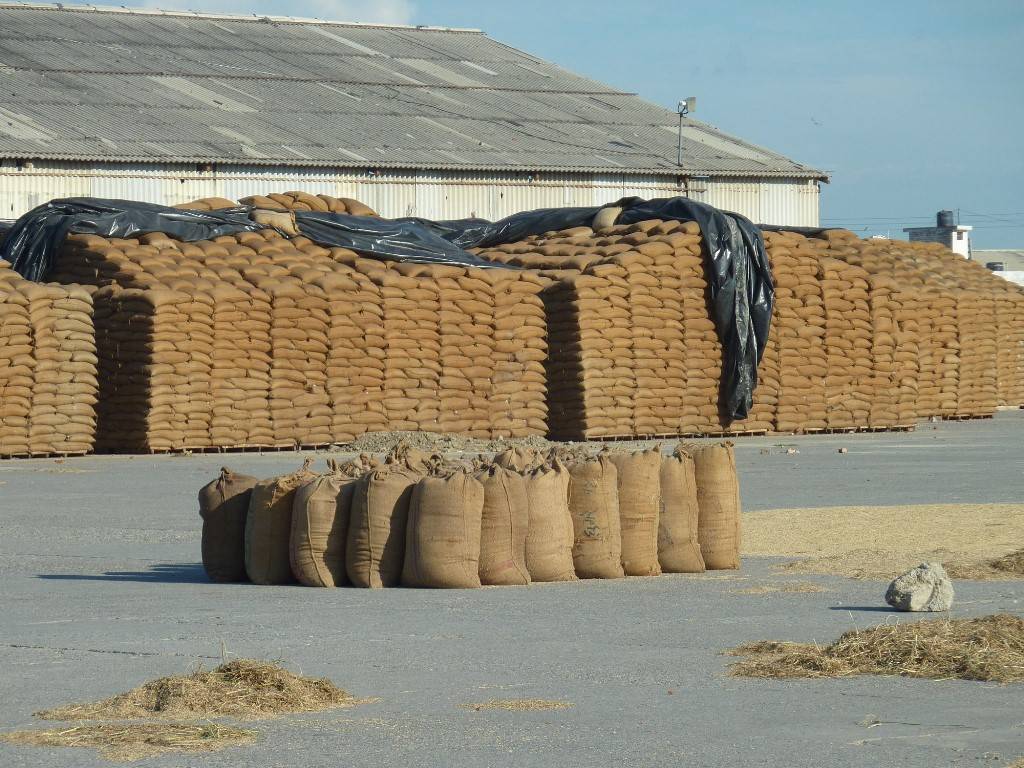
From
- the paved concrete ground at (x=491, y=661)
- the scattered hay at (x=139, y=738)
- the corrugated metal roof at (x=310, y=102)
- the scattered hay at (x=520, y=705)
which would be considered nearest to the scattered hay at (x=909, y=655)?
the paved concrete ground at (x=491, y=661)

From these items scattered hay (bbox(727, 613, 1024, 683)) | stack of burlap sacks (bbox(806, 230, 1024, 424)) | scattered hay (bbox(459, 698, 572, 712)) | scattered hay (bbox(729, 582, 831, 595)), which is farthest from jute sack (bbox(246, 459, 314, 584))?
stack of burlap sacks (bbox(806, 230, 1024, 424))

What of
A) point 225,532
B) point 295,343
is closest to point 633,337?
point 295,343

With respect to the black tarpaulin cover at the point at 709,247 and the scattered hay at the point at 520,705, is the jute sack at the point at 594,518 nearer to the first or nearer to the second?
the scattered hay at the point at 520,705

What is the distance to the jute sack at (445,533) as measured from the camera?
938 centimetres

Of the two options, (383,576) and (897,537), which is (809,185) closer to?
(897,537)

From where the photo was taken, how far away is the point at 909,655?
22.9ft

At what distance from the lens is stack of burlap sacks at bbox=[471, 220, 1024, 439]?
2239cm

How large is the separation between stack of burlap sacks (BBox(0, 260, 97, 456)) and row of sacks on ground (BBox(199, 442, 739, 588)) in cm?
956

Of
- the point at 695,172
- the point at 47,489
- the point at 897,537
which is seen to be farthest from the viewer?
the point at 695,172

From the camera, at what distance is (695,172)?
39906 millimetres

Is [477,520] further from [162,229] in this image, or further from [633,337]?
[633,337]

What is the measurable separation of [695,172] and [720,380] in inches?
673

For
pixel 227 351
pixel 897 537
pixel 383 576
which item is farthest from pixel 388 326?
pixel 383 576

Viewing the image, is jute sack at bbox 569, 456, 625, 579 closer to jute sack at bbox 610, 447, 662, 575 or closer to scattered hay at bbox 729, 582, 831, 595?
jute sack at bbox 610, 447, 662, 575
